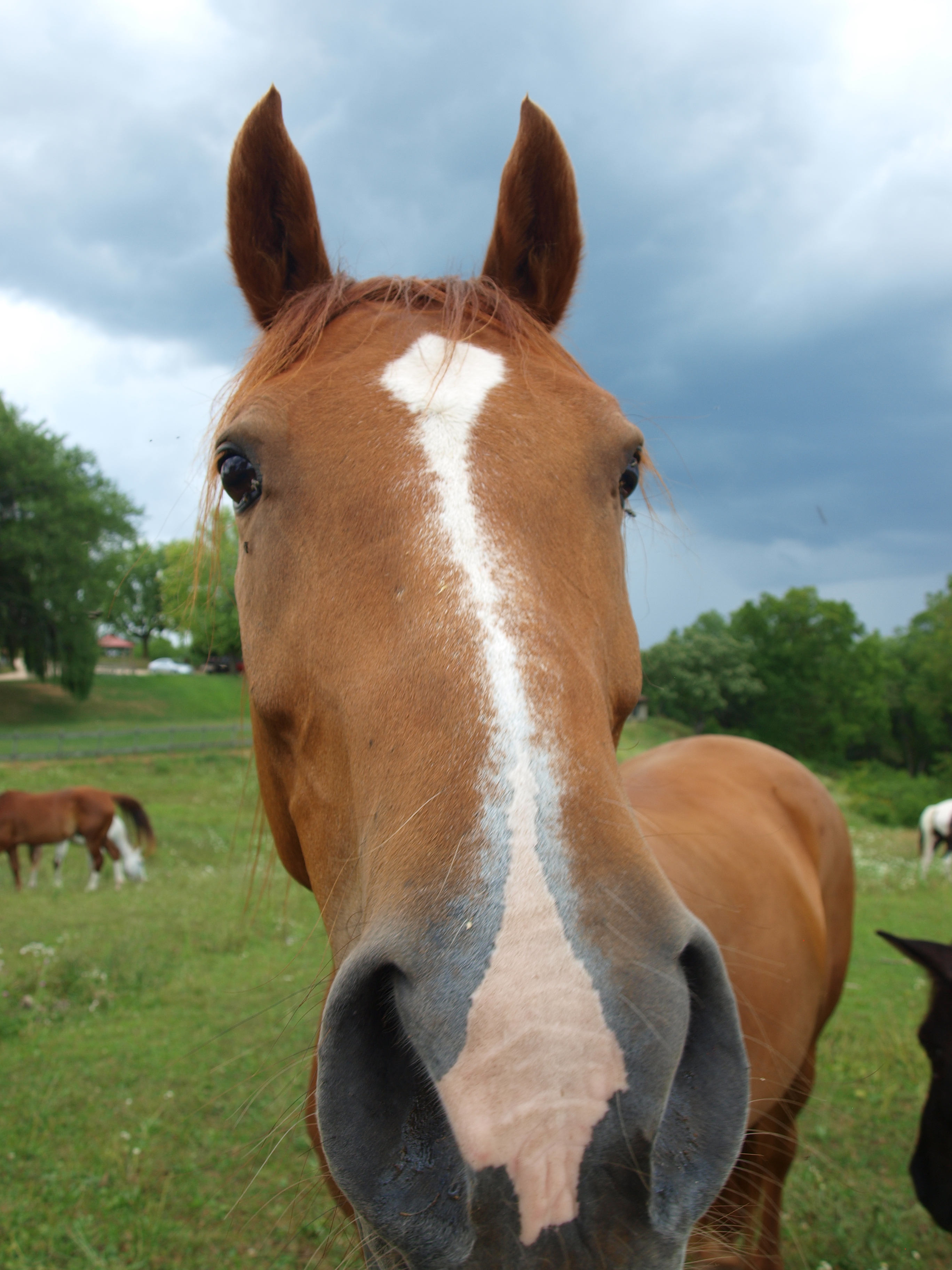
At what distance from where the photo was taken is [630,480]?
1.98m

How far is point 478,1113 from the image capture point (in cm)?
88

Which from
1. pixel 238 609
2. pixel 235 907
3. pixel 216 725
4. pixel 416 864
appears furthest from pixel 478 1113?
pixel 216 725

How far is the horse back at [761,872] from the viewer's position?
271 cm

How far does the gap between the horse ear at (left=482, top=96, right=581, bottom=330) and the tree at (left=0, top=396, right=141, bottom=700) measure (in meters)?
30.1

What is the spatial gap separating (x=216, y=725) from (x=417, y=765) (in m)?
29.8

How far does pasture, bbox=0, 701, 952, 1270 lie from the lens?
3.62 m

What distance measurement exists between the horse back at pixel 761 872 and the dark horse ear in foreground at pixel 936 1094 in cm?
46

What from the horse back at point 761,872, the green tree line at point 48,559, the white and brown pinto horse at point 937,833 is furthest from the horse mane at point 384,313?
the green tree line at point 48,559

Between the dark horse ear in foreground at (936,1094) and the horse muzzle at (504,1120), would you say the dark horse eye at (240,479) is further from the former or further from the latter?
the dark horse ear in foreground at (936,1094)

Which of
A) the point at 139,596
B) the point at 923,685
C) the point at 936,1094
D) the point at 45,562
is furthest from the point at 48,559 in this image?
the point at 923,685

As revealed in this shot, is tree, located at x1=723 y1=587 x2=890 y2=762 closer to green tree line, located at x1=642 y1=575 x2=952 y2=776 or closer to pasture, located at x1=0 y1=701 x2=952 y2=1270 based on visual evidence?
green tree line, located at x1=642 y1=575 x2=952 y2=776

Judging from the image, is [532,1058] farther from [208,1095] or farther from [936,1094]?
[208,1095]

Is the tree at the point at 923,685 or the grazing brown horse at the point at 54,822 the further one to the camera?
the tree at the point at 923,685

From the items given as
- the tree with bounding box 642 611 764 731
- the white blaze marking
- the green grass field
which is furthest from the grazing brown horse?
the tree with bounding box 642 611 764 731
